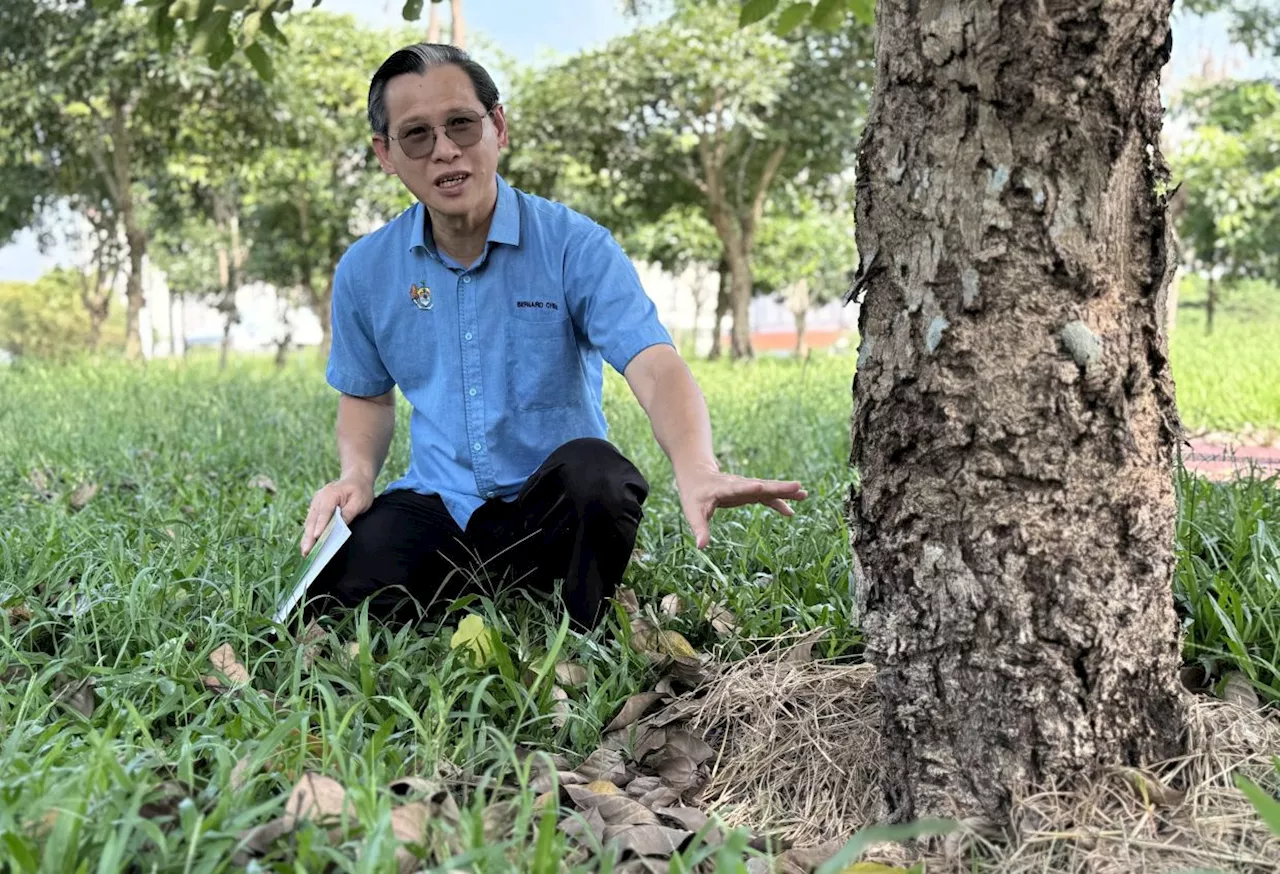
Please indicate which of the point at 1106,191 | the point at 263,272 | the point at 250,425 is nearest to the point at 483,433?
the point at 1106,191

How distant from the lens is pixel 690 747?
196cm

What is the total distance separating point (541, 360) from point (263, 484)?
192 cm

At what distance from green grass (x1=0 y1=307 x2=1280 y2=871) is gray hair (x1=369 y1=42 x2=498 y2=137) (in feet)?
3.58

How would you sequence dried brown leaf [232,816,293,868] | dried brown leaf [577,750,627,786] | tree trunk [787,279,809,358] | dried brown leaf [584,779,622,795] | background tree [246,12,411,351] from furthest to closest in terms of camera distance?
tree trunk [787,279,809,358] → background tree [246,12,411,351] → dried brown leaf [577,750,627,786] → dried brown leaf [584,779,622,795] → dried brown leaf [232,816,293,868]

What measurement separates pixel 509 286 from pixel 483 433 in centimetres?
35

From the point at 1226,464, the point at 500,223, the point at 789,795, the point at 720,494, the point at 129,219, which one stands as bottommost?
the point at 789,795

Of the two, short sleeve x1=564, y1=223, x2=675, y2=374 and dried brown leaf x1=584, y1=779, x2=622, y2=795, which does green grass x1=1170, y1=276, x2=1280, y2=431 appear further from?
dried brown leaf x1=584, y1=779, x2=622, y2=795

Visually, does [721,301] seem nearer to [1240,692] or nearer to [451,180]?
[451,180]

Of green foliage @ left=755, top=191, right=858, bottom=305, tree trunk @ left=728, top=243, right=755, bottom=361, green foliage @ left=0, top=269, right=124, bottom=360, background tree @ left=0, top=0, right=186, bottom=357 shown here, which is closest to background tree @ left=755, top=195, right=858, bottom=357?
green foliage @ left=755, top=191, right=858, bottom=305

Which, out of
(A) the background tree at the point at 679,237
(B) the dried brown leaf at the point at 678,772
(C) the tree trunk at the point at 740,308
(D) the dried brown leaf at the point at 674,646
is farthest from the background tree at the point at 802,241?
(B) the dried brown leaf at the point at 678,772

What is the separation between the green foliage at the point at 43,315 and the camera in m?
23.9

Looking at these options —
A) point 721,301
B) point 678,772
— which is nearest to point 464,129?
point 678,772

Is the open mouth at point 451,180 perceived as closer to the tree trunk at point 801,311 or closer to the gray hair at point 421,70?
the gray hair at point 421,70

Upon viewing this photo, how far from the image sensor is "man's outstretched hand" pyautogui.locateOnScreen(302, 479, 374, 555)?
7.89ft
